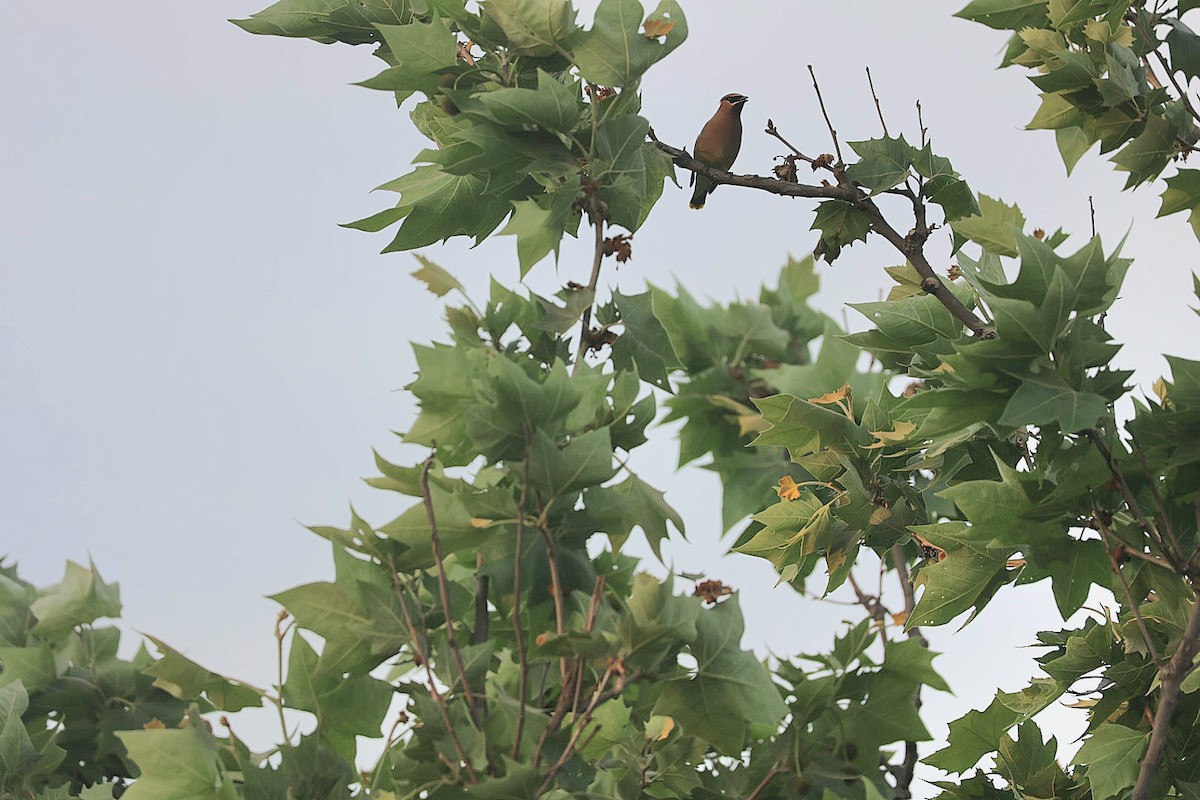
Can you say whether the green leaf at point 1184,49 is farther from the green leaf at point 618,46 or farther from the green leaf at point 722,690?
the green leaf at point 722,690

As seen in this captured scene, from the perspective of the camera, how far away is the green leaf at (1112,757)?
150 cm

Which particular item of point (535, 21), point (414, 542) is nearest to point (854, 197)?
point (535, 21)

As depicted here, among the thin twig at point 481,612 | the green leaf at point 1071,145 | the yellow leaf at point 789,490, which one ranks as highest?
the green leaf at point 1071,145

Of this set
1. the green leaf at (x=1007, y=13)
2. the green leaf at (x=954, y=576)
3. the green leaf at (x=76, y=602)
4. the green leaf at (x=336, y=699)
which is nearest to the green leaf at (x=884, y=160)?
the green leaf at (x=1007, y=13)

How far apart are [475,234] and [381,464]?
18.5 inches

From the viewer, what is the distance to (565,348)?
157cm

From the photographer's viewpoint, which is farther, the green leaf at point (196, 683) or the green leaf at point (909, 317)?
the green leaf at point (909, 317)

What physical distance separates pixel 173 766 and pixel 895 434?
1058 mm

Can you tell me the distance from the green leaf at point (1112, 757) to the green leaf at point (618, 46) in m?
1.08

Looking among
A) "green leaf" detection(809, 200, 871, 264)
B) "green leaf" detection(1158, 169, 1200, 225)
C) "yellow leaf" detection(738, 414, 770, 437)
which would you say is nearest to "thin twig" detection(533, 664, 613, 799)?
"green leaf" detection(809, 200, 871, 264)

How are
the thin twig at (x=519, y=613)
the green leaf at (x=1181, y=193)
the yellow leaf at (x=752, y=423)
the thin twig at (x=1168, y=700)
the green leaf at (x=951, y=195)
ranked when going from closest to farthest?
the thin twig at (x=519, y=613)
the thin twig at (x=1168, y=700)
the green leaf at (x=951, y=195)
the green leaf at (x=1181, y=193)
the yellow leaf at (x=752, y=423)

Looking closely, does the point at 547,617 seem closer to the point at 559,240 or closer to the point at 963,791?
the point at 559,240

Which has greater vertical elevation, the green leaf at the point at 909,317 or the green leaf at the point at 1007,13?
the green leaf at the point at 1007,13

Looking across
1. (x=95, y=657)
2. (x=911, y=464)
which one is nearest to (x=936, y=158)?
(x=911, y=464)
